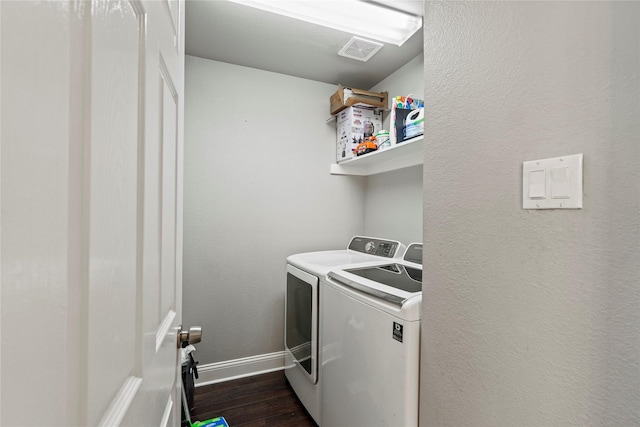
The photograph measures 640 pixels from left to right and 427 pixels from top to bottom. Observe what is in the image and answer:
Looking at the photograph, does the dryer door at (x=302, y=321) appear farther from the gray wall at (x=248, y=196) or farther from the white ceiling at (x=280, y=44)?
the white ceiling at (x=280, y=44)

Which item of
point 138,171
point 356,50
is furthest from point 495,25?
point 356,50

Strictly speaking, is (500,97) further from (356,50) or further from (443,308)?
(356,50)

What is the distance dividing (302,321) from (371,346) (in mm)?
818

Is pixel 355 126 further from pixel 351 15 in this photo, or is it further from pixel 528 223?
pixel 528 223

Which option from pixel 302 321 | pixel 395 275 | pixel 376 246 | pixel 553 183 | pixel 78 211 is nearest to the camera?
pixel 78 211

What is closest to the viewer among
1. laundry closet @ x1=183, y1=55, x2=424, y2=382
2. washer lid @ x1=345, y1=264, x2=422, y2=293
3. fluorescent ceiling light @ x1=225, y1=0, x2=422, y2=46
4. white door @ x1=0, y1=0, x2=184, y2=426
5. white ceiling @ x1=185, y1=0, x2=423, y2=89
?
white door @ x1=0, y1=0, x2=184, y2=426

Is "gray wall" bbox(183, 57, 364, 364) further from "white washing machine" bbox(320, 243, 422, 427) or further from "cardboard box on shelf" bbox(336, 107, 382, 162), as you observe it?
"white washing machine" bbox(320, 243, 422, 427)

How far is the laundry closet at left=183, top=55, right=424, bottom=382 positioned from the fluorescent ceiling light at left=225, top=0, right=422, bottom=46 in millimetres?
448

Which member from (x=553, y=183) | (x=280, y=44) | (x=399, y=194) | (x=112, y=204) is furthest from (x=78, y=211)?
(x=399, y=194)

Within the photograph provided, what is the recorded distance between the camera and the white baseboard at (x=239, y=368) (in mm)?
2182

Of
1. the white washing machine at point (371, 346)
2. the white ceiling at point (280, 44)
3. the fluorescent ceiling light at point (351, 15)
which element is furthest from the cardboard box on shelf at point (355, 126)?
the white washing machine at point (371, 346)

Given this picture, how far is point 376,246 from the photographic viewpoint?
2.25m

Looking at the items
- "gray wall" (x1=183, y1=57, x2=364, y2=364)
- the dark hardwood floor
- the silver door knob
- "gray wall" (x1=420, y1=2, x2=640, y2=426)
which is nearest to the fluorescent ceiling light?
"gray wall" (x1=420, y1=2, x2=640, y2=426)

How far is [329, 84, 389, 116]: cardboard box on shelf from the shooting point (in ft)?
7.66
